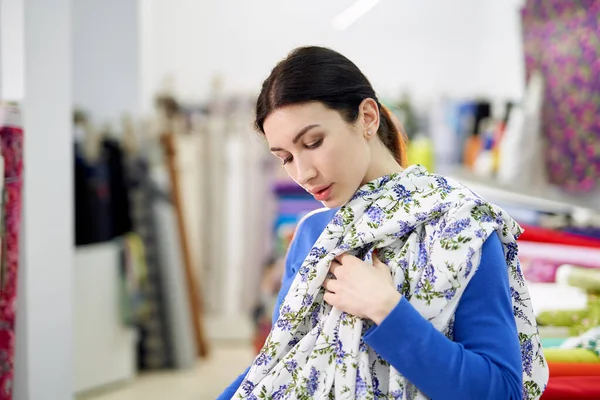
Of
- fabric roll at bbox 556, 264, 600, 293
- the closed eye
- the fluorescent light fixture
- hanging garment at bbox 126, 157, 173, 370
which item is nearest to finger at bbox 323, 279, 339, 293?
the closed eye

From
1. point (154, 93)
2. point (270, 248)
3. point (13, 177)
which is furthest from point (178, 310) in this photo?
point (13, 177)

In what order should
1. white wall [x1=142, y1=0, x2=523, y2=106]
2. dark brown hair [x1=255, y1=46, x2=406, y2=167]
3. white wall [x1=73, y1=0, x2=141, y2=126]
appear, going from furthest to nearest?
white wall [x1=142, y1=0, x2=523, y2=106] → white wall [x1=73, y1=0, x2=141, y2=126] → dark brown hair [x1=255, y1=46, x2=406, y2=167]

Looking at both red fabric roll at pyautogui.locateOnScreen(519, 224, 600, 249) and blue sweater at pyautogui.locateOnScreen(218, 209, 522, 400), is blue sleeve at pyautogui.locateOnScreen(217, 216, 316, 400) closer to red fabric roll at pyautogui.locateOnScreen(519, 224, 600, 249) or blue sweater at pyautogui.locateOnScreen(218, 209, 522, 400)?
blue sweater at pyautogui.locateOnScreen(218, 209, 522, 400)

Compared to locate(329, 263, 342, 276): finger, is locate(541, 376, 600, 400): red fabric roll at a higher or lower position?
lower

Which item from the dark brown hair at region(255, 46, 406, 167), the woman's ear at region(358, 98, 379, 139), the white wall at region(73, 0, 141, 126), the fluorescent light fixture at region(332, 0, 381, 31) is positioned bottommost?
the woman's ear at region(358, 98, 379, 139)

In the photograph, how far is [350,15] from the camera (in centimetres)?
647

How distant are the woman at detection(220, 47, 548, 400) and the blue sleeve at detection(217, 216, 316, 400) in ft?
0.18

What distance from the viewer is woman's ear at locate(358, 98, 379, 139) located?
132 centimetres

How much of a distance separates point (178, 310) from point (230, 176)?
3.65 ft

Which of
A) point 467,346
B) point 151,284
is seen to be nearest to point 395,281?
point 467,346

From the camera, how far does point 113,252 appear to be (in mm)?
4301

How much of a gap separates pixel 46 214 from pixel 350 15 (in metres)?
4.58

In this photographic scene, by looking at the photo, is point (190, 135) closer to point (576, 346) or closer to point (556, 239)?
point (556, 239)

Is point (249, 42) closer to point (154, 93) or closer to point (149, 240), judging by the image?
point (154, 93)
